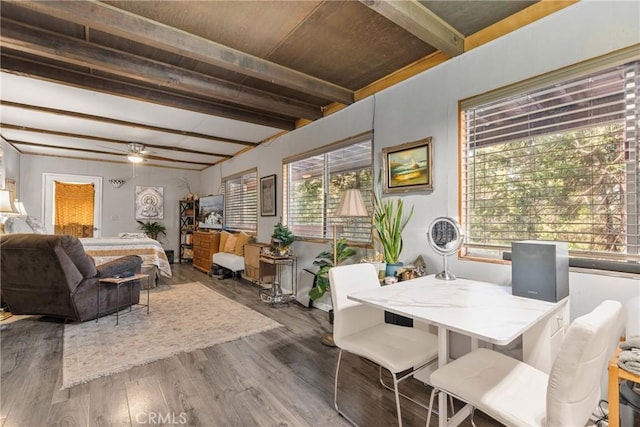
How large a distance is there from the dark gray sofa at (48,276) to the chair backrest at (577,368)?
13.1 feet

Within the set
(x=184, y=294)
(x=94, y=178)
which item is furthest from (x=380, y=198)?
(x=94, y=178)

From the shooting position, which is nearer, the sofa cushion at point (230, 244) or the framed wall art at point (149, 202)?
the sofa cushion at point (230, 244)

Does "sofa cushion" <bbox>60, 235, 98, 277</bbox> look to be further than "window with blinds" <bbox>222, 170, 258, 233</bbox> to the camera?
No

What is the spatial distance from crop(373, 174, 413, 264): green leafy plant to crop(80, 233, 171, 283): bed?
393 cm

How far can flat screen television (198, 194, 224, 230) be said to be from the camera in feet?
22.8

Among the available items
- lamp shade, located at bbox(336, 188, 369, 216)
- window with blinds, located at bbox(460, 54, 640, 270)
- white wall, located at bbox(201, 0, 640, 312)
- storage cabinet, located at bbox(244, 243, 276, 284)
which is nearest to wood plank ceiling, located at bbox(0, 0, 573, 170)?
white wall, located at bbox(201, 0, 640, 312)

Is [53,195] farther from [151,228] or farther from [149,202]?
[151,228]

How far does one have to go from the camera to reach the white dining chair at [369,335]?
1.58 m

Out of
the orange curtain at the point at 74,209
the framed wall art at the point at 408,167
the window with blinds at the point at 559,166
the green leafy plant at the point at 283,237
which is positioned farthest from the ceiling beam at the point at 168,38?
the orange curtain at the point at 74,209

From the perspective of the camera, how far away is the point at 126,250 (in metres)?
4.79

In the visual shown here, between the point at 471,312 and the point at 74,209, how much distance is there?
8.41m

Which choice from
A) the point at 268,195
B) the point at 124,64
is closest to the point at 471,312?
the point at 124,64

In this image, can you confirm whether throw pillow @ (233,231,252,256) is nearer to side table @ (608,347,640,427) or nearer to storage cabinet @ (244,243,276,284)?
storage cabinet @ (244,243,276,284)

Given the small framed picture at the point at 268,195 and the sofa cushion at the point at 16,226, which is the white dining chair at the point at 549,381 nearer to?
the small framed picture at the point at 268,195
